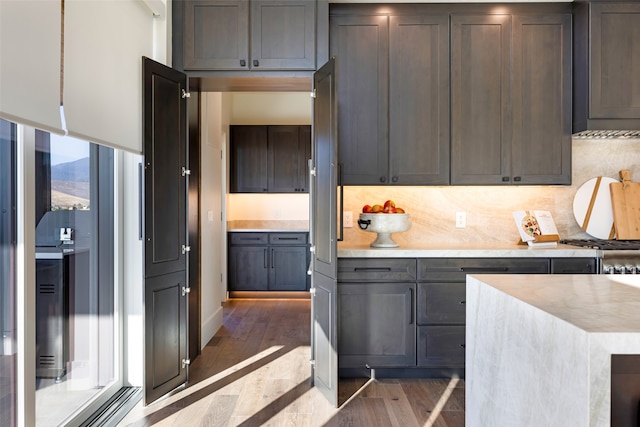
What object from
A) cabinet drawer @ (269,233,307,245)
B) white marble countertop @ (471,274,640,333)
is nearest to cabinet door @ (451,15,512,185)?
white marble countertop @ (471,274,640,333)

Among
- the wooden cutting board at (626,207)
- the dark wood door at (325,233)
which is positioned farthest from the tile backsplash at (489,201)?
the dark wood door at (325,233)

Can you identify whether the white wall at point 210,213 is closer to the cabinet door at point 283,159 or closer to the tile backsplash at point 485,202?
the tile backsplash at point 485,202

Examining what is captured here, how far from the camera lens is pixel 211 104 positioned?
13.2 feet

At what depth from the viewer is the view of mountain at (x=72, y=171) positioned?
2100 mm

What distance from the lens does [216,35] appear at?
297 cm

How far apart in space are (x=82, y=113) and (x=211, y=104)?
202 cm

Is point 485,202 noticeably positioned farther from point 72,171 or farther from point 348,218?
point 72,171

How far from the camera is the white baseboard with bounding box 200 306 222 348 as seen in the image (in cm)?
375

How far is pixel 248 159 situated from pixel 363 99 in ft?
10.3

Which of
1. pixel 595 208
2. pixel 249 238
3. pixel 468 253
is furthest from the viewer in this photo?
pixel 249 238

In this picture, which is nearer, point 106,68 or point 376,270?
point 106,68

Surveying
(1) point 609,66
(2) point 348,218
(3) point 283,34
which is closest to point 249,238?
(2) point 348,218

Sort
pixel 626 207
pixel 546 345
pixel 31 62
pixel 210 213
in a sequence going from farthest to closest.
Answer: pixel 210 213 → pixel 626 207 → pixel 31 62 → pixel 546 345

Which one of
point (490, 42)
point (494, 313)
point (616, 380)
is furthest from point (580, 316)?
point (490, 42)
